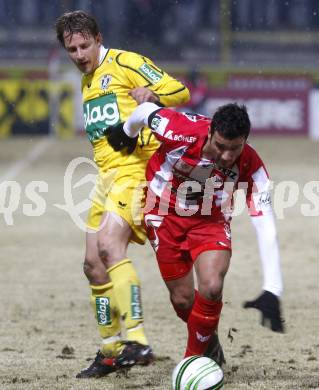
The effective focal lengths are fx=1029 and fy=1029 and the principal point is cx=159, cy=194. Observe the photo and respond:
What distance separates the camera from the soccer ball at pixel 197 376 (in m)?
5.16

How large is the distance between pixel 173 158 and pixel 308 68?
985 inches

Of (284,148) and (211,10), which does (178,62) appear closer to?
(211,10)

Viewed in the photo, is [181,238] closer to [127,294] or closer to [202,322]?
[127,294]

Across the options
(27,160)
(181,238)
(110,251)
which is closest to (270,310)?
(181,238)

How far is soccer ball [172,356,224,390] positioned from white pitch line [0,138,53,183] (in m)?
11.9

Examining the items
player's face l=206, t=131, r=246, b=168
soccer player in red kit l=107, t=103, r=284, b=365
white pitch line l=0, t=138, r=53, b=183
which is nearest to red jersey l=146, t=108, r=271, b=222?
soccer player in red kit l=107, t=103, r=284, b=365

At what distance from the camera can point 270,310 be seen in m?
5.26

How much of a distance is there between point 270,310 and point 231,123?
38.4 inches

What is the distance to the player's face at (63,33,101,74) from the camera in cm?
613

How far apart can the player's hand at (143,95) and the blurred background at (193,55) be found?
67.6ft

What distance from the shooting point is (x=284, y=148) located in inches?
930

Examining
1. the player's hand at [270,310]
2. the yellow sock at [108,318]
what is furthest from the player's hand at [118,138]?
the player's hand at [270,310]

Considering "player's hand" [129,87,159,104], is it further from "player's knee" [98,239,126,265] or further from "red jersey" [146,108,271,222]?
"player's knee" [98,239,126,265]

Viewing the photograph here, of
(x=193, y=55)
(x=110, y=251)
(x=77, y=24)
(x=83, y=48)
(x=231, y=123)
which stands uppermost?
(x=77, y=24)
